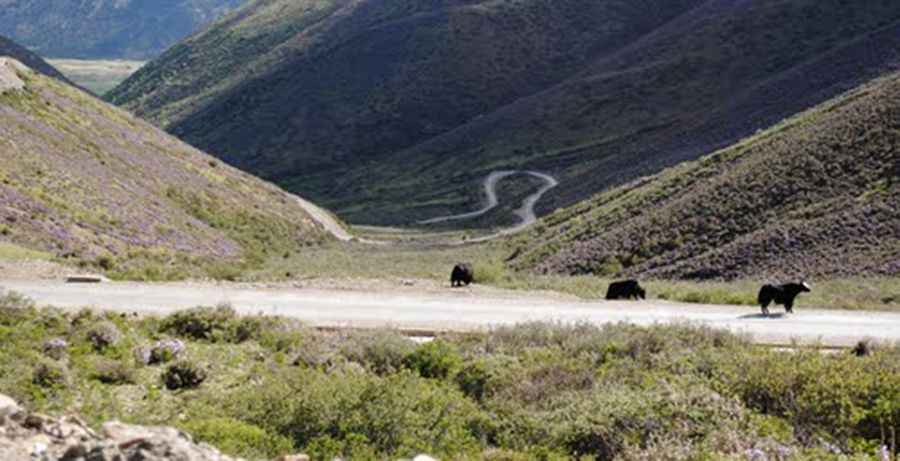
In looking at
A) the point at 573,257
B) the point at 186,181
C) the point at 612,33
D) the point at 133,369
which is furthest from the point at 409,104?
the point at 133,369

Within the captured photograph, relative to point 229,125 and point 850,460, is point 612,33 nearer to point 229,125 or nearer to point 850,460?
point 229,125

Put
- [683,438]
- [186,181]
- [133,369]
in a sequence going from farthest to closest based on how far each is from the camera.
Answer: [186,181] < [133,369] < [683,438]

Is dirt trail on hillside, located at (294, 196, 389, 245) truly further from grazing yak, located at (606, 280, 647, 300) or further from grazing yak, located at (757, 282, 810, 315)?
grazing yak, located at (757, 282, 810, 315)

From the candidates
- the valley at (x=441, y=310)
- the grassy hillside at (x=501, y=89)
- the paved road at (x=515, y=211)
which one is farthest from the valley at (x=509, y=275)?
the grassy hillside at (x=501, y=89)

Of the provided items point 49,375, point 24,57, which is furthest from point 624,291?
point 24,57

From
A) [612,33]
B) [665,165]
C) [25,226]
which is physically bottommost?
[25,226]

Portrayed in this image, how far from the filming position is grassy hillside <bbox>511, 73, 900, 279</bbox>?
99.1ft

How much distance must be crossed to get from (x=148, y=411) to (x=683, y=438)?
6710mm

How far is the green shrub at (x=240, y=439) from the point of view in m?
8.98

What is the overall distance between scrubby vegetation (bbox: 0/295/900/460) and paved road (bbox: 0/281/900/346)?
1884mm

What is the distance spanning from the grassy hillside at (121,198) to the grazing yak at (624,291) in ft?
39.6

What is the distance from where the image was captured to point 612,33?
123m

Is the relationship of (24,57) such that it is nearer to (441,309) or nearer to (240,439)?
(441,309)

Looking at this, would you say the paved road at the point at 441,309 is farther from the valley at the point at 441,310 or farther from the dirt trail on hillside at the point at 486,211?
the dirt trail on hillside at the point at 486,211
